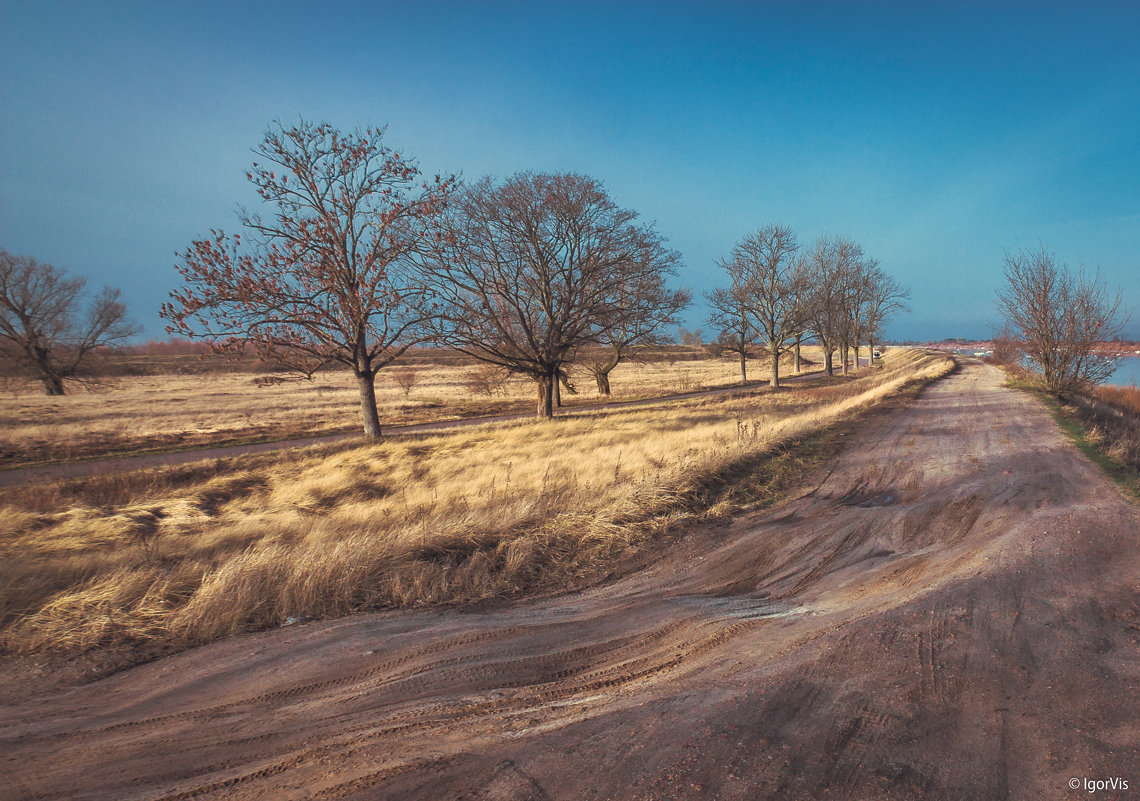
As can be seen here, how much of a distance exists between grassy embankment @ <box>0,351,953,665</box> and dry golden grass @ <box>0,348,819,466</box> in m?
7.32

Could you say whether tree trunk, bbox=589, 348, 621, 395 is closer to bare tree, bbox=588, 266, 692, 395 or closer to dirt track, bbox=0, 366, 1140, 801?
bare tree, bbox=588, 266, 692, 395

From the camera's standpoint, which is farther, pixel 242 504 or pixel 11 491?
pixel 11 491

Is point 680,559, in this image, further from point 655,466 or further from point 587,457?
point 587,457

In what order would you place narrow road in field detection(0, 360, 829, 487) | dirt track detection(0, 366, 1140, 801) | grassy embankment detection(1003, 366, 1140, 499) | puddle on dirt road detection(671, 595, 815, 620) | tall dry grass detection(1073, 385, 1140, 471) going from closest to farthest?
dirt track detection(0, 366, 1140, 801), puddle on dirt road detection(671, 595, 815, 620), grassy embankment detection(1003, 366, 1140, 499), tall dry grass detection(1073, 385, 1140, 471), narrow road in field detection(0, 360, 829, 487)

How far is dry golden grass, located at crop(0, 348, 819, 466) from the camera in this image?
21891 millimetres

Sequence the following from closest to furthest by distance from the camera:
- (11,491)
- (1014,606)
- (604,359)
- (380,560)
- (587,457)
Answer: (1014,606) → (380,560) → (11,491) → (587,457) → (604,359)

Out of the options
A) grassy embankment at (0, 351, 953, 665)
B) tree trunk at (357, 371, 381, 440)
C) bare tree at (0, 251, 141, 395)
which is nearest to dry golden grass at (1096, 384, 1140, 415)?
grassy embankment at (0, 351, 953, 665)

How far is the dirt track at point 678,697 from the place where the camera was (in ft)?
7.95

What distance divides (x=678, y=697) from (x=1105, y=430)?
16.8 m

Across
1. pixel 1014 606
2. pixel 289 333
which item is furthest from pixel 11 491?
pixel 1014 606

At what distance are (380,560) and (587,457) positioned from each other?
8.00 metres

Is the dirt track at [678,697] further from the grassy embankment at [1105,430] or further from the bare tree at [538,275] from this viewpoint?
the bare tree at [538,275]

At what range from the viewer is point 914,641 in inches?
138

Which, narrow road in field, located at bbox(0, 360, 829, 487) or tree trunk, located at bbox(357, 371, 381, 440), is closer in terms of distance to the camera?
narrow road in field, located at bbox(0, 360, 829, 487)
